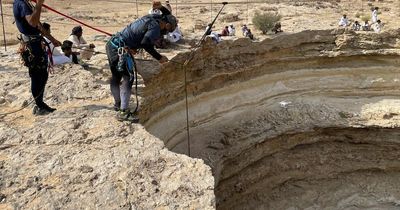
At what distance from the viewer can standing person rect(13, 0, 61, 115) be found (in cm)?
583

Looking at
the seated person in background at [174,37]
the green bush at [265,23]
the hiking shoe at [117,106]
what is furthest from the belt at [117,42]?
the green bush at [265,23]

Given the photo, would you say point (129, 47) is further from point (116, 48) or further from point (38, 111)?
point (38, 111)

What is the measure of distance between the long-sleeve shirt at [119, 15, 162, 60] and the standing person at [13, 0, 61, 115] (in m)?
1.13

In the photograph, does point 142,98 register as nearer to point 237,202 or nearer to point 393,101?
point 237,202

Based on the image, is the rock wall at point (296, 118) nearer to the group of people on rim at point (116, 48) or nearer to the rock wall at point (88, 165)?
the group of people on rim at point (116, 48)

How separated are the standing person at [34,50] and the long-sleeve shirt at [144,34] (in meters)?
1.13

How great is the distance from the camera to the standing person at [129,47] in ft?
19.7

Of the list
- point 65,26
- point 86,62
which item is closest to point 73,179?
point 86,62

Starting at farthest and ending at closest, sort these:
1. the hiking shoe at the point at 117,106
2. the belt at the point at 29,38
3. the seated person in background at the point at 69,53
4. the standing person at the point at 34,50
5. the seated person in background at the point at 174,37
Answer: the seated person in background at the point at 174,37, the seated person in background at the point at 69,53, the hiking shoe at the point at 117,106, the belt at the point at 29,38, the standing person at the point at 34,50

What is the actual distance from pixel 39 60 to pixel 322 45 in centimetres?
830

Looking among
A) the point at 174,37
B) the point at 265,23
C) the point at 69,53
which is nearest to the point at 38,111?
the point at 69,53

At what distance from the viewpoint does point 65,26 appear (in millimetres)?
16109

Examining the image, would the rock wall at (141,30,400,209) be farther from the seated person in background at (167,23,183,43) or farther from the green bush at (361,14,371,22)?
the green bush at (361,14,371,22)

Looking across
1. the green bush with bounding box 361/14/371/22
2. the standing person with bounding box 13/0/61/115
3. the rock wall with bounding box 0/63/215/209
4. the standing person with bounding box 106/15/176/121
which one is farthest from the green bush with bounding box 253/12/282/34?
the standing person with bounding box 13/0/61/115
